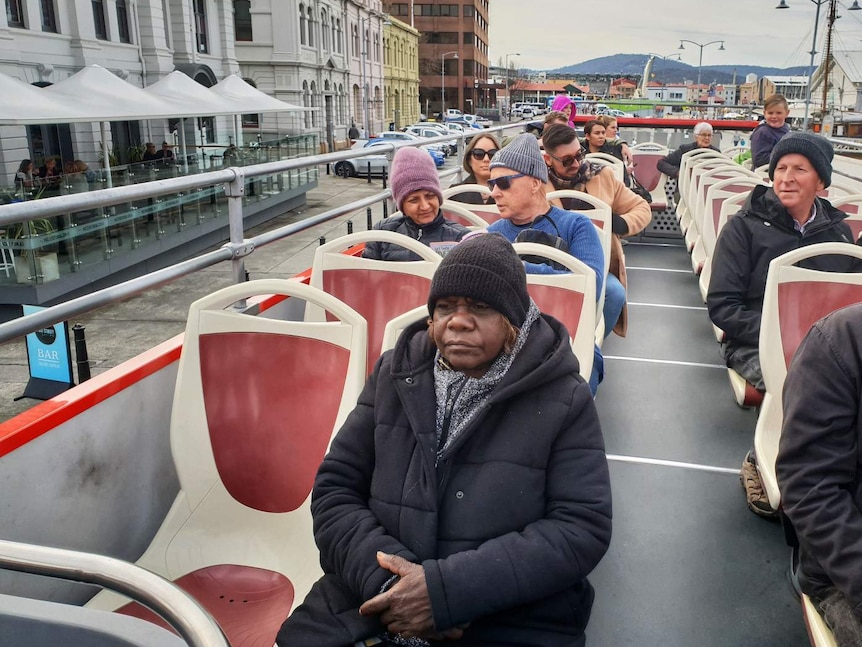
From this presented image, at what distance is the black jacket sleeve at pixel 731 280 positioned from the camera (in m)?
3.57

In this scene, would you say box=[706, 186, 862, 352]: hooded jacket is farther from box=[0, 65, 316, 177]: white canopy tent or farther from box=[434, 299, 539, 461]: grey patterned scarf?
box=[0, 65, 316, 177]: white canopy tent

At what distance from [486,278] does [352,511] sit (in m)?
0.69

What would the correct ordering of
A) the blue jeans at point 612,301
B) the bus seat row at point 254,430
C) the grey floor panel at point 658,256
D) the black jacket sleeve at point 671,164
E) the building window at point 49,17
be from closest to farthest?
the bus seat row at point 254,430, the blue jeans at point 612,301, the grey floor panel at point 658,256, the black jacket sleeve at point 671,164, the building window at point 49,17

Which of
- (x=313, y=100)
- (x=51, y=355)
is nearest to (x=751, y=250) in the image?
(x=51, y=355)

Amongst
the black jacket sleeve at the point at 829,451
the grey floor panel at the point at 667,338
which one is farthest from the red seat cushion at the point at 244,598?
the grey floor panel at the point at 667,338

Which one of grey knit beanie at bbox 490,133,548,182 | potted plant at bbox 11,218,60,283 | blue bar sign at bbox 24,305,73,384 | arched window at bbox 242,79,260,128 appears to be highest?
arched window at bbox 242,79,260,128

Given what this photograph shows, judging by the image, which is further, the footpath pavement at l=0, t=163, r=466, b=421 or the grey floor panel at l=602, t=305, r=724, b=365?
the footpath pavement at l=0, t=163, r=466, b=421

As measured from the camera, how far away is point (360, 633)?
1759mm

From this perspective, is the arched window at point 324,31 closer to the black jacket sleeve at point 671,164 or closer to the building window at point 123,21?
the building window at point 123,21

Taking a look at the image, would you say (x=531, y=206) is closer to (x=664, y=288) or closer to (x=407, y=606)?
(x=407, y=606)

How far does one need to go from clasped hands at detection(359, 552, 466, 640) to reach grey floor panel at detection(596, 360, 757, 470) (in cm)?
221

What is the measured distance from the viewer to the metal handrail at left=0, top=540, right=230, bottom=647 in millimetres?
740

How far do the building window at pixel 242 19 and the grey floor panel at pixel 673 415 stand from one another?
46.3 metres

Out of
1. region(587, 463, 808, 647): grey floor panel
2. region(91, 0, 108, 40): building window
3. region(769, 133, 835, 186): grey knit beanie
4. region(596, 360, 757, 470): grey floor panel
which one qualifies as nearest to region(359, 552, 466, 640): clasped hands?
region(587, 463, 808, 647): grey floor panel
